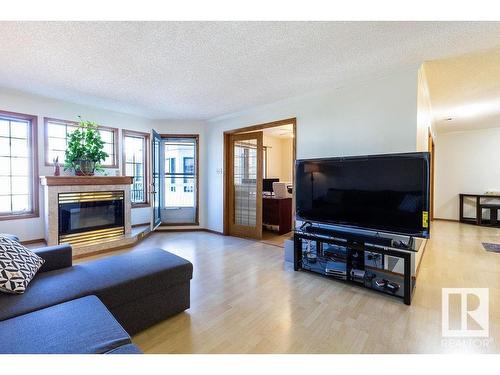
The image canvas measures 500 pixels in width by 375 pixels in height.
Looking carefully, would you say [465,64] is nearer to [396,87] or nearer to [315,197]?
[396,87]

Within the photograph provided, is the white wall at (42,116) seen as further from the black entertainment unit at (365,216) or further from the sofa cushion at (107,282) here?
the black entertainment unit at (365,216)

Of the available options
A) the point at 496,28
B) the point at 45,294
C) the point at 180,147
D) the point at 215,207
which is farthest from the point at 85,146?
the point at 496,28

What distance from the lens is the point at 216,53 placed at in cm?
235

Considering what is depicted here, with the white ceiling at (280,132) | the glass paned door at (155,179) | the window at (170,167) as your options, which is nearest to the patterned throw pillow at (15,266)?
the glass paned door at (155,179)

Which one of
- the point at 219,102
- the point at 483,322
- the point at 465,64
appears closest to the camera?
the point at 483,322

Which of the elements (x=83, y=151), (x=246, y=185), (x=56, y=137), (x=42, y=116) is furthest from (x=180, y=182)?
(x=42, y=116)

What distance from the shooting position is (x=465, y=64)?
104 inches

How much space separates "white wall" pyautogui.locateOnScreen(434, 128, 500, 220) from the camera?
5926 mm

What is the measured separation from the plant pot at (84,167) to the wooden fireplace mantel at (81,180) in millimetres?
106

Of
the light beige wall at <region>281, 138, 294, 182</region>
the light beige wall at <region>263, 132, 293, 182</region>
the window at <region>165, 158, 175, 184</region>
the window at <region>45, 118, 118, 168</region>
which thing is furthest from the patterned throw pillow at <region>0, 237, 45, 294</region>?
the light beige wall at <region>281, 138, 294, 182</region>

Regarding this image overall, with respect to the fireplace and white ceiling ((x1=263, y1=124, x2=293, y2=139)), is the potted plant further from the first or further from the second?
white ceiling ((x1=263, y1=124, x2=293, y2=139))

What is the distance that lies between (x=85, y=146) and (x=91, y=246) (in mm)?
1535

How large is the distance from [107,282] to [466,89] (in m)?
4.83

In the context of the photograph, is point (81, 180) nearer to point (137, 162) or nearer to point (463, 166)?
point (137, 162)
